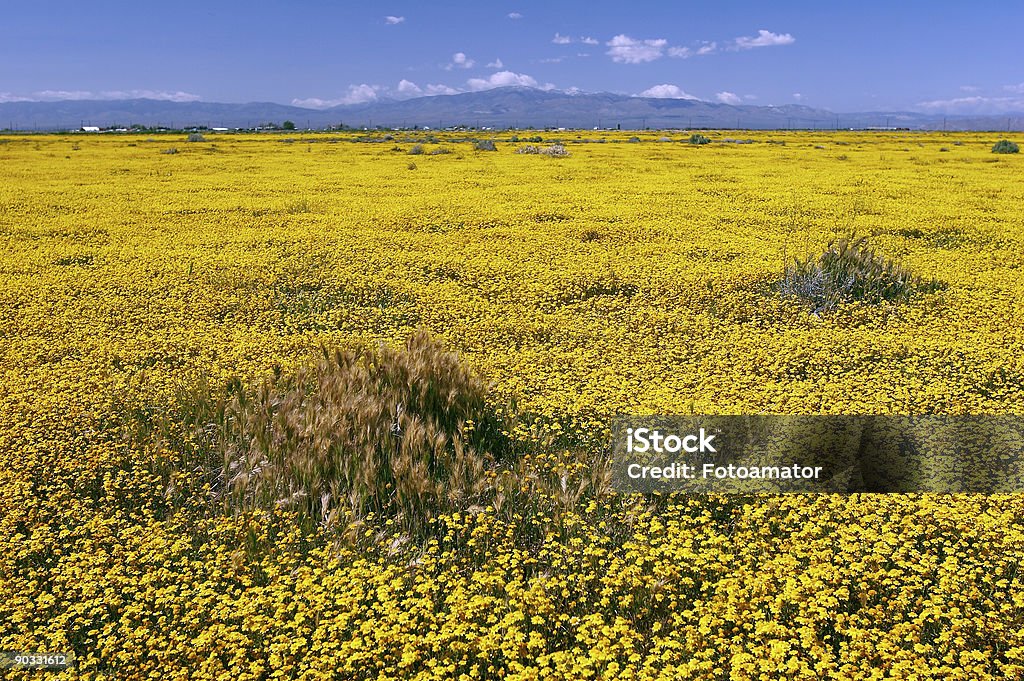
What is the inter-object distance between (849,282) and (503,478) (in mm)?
8093

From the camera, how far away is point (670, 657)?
4344mm

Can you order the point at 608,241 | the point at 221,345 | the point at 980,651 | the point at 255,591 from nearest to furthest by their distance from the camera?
the point at 980,651
the point at 255,591
the point at 221,345
the point at 608,241

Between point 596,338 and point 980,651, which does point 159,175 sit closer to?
point 596,338

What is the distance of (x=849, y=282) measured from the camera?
1179 centimetres

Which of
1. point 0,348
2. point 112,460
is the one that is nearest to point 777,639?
point 112,460

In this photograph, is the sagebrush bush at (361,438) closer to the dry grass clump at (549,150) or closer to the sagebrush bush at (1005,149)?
the dry grass clump at (549,150)

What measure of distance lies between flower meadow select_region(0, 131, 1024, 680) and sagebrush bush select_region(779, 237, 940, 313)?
271mm

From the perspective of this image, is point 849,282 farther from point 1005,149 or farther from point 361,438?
point 1005,149

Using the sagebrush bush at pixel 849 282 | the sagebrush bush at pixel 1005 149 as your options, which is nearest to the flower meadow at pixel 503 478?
the sagebrush bush at pixel 849 282

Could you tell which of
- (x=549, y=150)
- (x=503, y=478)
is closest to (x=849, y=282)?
(x=503, y=478)

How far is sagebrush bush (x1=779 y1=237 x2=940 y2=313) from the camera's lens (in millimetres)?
11680

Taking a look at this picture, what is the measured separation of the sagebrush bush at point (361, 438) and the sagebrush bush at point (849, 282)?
6.53 m

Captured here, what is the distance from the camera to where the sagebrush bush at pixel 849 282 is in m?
11.7

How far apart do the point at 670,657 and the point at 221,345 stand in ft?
25.5
